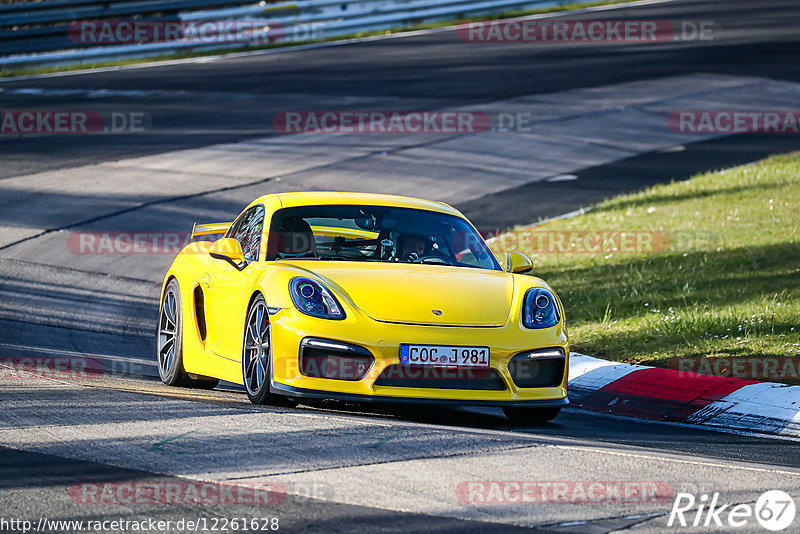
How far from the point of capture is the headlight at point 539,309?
7.31 metres

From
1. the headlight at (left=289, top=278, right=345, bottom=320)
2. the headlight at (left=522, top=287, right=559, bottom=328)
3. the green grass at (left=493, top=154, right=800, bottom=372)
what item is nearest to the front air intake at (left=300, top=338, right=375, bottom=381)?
the headlight at (left=289, top=278, right=345, bottom=320)

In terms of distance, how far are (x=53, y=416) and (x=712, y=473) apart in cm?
333

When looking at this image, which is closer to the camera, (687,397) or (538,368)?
(538,368)

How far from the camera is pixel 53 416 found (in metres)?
6.37

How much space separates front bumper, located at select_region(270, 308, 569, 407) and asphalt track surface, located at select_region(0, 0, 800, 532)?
17cm

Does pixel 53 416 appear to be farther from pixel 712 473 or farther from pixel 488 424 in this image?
pixel 712 473

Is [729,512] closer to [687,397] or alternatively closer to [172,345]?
[687,397]

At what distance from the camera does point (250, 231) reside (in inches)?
336

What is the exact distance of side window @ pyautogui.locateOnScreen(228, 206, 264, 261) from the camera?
812 centimetres

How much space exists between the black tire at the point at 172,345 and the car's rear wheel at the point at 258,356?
4.11ft

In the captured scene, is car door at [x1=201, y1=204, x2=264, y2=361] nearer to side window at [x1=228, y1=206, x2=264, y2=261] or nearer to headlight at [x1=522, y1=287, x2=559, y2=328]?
side window at [x1=228, y1=206, x2=264, y2=261]

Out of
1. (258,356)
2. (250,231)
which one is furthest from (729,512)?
(250,231)

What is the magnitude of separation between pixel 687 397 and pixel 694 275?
3495 mm

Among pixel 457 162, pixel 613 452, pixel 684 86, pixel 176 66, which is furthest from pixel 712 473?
pixel 176 66
